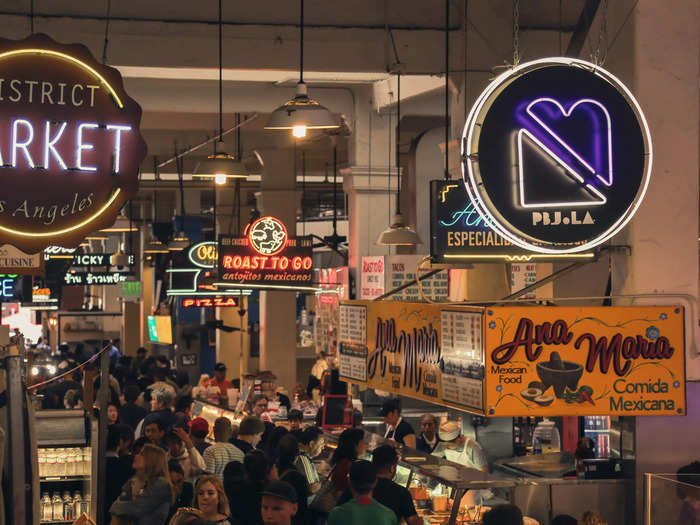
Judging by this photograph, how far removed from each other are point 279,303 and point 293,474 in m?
12.5

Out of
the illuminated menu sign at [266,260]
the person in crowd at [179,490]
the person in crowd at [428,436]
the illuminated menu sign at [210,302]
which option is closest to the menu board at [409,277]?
the illuminated menu sign at [266,260]

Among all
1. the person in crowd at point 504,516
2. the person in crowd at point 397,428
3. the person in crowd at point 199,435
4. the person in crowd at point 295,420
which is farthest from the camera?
the person in crowd at point 295,420

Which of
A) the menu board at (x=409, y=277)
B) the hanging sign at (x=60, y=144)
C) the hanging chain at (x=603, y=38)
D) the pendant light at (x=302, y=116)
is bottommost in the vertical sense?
the menu board at (x=409, y=277)

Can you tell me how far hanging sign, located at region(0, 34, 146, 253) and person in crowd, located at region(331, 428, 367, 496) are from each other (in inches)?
138

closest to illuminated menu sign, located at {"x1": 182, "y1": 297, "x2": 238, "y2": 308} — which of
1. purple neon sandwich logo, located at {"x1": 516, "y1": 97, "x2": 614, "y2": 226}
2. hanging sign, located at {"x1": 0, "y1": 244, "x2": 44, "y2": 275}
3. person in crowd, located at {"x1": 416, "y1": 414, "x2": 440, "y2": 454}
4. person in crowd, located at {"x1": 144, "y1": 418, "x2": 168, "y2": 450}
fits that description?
person in crowd, located at {"x1": 416, "y1": 414, "x2": 440, "y2": 454}

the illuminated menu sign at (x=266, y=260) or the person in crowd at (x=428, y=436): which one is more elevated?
the illuminated menu sign at (x=266, y=260)

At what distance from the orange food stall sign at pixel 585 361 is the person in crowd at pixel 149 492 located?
2464 mm

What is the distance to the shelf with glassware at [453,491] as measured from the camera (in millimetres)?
7719

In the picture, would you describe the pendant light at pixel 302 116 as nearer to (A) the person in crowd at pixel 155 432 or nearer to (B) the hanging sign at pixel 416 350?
(B) the hanging sign at pixel 416 350

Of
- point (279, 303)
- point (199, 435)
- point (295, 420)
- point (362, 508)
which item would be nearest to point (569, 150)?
point (362, 508)

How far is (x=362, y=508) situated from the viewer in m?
6.38

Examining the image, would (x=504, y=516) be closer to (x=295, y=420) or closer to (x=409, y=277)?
(x=295, y=420)

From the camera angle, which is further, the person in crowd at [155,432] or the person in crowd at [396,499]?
the person in crowd at [155,432]

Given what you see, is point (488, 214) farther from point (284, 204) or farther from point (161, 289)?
point (161, 289)
